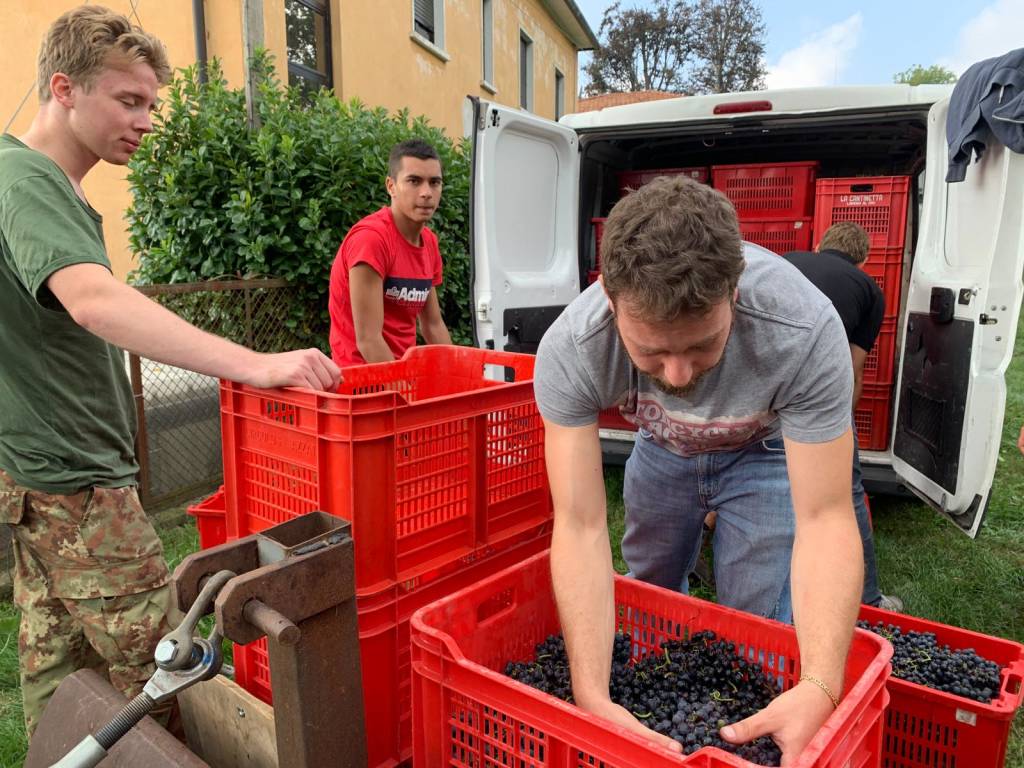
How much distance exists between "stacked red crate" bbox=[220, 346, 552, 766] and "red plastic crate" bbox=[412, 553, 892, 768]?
271mm

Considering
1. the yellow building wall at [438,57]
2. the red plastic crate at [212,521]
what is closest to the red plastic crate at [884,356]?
the red plastic crate at [212,521]

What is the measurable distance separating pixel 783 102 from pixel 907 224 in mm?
1095

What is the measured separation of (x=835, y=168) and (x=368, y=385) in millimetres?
4285

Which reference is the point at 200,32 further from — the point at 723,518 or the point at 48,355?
the point at 723,518

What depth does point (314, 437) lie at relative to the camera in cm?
180

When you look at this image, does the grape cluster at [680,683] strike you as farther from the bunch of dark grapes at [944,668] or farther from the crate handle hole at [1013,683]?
the crate handle hole at [1013,683]

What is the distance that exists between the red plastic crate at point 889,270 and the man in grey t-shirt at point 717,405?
8.69 ft

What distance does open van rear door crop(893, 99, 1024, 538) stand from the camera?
296cm

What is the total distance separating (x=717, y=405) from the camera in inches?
73.1

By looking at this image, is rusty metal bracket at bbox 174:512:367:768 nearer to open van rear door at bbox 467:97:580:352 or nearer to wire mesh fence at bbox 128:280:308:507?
open van rear door at bbox 467:97:580:352

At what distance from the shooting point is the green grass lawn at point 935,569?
2.79m

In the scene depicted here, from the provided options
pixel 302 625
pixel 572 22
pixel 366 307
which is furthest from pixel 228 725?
pixel 572 22

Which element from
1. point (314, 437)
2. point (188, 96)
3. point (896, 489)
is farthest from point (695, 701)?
point (188, 96)

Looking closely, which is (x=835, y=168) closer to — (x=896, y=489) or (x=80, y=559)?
(x=896, y=489)
